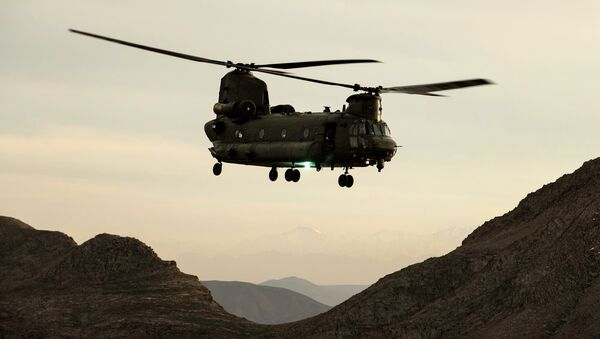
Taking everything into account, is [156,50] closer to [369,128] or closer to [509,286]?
[369,128]

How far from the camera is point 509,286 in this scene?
9888 centimetres

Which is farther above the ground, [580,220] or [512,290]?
[580,220]

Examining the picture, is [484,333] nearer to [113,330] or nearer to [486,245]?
[486,245]

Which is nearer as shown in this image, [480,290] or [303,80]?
[303,80]

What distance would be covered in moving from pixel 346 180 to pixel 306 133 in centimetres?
308

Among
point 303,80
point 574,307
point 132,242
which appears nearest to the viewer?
point 303,80

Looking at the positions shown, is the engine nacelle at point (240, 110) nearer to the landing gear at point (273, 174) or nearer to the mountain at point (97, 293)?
the landing gear at point (273, 174)

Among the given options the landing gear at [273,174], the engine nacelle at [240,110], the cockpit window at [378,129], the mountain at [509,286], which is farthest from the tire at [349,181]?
the mountain at [509,286]

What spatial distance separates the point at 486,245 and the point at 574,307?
921 inches

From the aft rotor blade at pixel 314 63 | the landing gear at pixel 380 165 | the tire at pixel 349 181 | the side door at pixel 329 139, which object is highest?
the aft rotor blade at pixel 314 63

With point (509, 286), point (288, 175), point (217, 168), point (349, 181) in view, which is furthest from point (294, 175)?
point (509, 286)

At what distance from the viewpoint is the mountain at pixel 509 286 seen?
90438mm

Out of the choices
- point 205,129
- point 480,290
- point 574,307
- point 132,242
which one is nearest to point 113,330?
point 132,242

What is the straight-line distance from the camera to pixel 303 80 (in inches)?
1796
